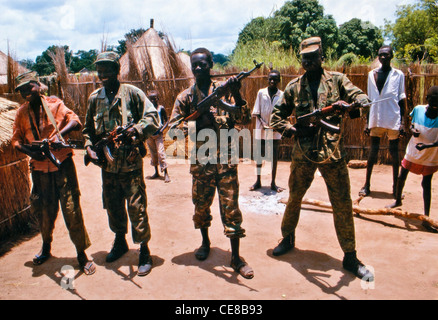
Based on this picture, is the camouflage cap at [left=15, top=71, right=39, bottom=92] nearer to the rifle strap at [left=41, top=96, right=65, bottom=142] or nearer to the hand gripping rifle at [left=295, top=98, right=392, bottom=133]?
the rifle strap at [left=41, top=96, right=65, bottom=142]

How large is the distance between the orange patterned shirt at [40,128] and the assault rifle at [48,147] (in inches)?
3.5

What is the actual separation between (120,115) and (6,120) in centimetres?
207

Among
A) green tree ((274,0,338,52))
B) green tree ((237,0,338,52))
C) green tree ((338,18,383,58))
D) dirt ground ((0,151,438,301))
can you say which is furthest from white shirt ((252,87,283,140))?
green tree ((338,18,383,58))

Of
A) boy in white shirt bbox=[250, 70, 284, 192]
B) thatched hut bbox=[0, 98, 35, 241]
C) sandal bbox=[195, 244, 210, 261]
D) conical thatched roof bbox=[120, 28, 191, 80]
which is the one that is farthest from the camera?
conical thatched roof bbox=[120, 28, 191, 80]

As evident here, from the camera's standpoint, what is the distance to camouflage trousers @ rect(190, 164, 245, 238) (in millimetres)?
3324

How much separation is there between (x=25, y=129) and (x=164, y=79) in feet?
21.1

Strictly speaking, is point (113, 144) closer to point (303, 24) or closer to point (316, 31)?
point (316, 31)

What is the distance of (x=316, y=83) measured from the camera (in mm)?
3295

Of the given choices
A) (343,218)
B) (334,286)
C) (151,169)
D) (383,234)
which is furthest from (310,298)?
(151,169)

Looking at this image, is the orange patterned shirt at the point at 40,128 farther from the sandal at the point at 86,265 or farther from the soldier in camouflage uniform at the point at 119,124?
the sandal at the point at 86,265

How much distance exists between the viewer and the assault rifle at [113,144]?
3215mm

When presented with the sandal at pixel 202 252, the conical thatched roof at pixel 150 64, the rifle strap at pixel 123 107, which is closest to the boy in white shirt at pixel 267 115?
the sandal at pixel 202 252

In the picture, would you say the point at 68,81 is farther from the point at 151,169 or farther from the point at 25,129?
the point at 25,129

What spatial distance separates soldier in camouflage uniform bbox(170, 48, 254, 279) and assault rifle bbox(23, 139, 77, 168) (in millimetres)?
1122
